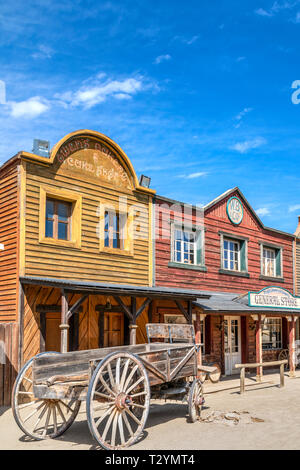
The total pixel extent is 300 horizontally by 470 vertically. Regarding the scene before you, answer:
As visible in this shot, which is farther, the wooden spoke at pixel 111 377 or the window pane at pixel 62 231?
the window pane at pixel 62 231

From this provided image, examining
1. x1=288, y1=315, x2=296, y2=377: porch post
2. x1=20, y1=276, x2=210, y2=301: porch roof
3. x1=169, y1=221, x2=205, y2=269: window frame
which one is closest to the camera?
x1=20, y1=276, x2=210, y2=301: porch roof

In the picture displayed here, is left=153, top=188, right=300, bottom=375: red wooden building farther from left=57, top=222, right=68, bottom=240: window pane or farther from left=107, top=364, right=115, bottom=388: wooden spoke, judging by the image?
left=107, top=364, right=115, bottom=388: wooden spoke

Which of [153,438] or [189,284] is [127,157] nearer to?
[189,284]

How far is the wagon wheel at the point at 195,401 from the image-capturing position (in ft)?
A: 28.3

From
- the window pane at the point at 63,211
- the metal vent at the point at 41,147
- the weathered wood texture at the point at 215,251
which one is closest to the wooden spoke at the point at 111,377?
the window pane at the point at 63,211

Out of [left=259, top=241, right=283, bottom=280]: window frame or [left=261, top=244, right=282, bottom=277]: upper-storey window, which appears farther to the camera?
[left=261, top=244, right=282, bottom=277]: upper-storey window

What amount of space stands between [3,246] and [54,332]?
2396mm

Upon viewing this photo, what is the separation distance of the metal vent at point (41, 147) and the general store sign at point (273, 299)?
24.8 ft

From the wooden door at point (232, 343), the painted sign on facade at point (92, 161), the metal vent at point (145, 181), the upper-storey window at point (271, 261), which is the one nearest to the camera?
the painted sign on facade at point (92, 161)

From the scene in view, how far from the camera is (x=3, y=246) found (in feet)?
38.4

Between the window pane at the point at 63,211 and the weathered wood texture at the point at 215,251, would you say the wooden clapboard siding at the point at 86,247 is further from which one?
the weathered wood texture at the point at 215,251

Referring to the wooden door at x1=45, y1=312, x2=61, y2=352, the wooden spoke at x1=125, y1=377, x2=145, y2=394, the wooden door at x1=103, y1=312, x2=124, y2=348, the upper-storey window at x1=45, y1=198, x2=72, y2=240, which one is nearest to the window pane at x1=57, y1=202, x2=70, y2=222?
the upper-storey window at x1=45, y1=198, x2=72, y2=240

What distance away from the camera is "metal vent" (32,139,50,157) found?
12051 millimetres

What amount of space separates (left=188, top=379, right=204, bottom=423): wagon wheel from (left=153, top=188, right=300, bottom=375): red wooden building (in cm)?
479
